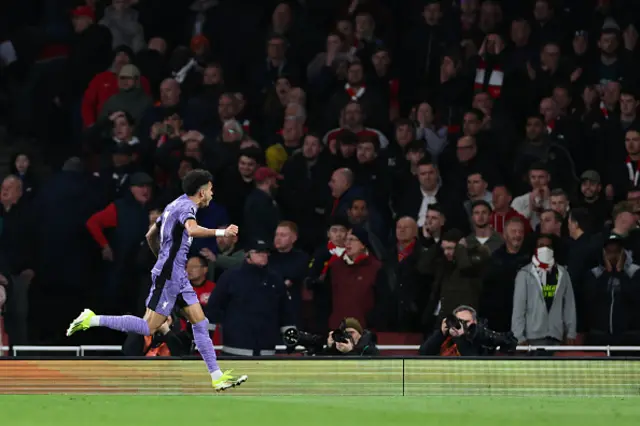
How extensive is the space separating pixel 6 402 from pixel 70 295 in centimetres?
459

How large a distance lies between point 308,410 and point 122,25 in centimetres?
990

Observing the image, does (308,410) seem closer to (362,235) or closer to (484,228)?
(362,235)

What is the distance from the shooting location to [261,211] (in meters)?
17.6

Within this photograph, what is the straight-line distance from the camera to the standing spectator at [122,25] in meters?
21.6

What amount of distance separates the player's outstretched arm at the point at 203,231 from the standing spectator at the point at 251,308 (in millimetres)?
3029

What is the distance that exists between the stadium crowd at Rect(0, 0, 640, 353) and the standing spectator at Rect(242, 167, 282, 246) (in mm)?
23

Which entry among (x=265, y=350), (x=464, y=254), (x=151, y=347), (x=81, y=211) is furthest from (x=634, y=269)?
(x=81, y=211)

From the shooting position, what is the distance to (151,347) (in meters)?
15.3

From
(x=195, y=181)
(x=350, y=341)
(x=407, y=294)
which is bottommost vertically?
(x=350, y=341)

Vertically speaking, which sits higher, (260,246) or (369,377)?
(260,246)

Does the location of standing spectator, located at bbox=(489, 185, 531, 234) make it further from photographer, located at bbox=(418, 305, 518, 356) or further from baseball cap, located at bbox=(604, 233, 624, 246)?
photographer, located at bbox=(418, 305, 518, 356)

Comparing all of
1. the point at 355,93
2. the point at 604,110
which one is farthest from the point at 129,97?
the point at 604,110

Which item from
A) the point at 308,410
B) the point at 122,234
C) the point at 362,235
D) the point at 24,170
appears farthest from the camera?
the point at 24,170

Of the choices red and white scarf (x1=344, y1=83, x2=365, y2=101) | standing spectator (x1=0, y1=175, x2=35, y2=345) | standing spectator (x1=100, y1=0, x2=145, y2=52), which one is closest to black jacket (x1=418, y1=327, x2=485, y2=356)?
standing spectator (x1=0, y1=175, x2=35, y2=345)
